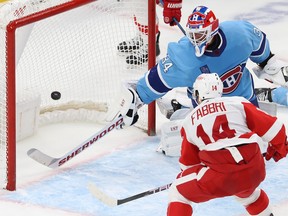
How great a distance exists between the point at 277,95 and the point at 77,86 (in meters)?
1.02

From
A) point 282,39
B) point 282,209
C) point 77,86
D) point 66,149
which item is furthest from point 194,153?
point 282,39

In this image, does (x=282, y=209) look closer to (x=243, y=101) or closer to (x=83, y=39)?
(x=243, y=101)

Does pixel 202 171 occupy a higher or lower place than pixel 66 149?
higher

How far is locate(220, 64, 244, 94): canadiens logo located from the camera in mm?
4344

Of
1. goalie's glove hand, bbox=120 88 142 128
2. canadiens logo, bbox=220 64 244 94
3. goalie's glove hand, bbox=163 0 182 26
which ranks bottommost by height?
goalie's glove hand, bbox=120 88 142 128

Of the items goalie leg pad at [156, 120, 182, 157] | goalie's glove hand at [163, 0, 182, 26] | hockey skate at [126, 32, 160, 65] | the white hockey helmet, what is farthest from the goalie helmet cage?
the white hockey helmet

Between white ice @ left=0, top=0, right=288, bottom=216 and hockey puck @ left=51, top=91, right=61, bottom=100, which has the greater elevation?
hockey puck @ left=51, top=91, right=61, bottom=100

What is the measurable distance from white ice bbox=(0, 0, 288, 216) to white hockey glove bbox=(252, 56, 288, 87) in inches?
14.7

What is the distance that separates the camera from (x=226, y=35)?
14.1ft

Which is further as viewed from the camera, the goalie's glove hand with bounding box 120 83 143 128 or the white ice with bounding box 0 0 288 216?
the goalie's glove hand with bounding box 120 83 143 128

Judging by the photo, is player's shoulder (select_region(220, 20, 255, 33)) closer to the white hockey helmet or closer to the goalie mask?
the goalie mask

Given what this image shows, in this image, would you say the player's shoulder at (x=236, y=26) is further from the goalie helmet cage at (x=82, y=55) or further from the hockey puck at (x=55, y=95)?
the hockey puck at (x=55, y=95)

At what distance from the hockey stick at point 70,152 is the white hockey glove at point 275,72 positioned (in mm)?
676

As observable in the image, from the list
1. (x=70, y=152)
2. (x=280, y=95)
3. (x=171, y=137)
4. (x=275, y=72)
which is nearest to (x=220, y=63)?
(x=275, y=72)
